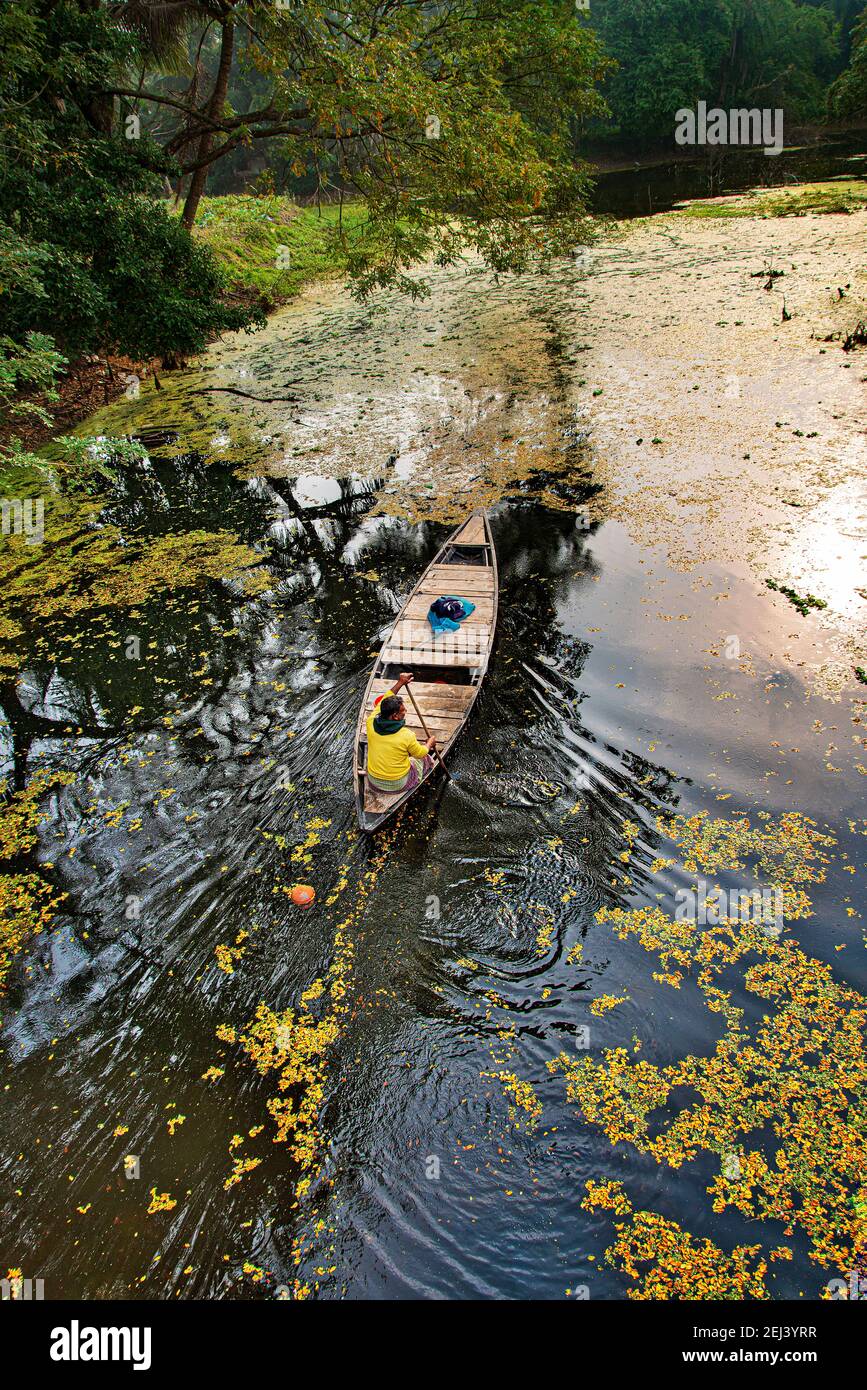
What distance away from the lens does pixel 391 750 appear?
4621 mm

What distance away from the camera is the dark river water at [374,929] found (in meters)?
3.05

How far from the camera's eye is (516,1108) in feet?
10.9

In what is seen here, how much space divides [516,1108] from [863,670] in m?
4.11

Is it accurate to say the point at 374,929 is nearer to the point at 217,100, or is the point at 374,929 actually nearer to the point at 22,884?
the point at 22,884

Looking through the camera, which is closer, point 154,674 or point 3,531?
point 154,674

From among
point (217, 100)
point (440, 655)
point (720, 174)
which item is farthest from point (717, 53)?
point (440, 655)

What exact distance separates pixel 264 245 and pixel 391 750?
18.8 meters

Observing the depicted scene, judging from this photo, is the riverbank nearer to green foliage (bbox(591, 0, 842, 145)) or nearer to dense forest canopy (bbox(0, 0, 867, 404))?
dense forest canopy (bbox(0, 0, 867, 404))

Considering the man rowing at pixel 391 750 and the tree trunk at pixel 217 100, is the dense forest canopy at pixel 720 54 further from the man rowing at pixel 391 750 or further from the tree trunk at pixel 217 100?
the man rowing at pixel 391 750

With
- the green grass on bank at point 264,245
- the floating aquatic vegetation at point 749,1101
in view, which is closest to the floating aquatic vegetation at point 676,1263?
the floating aquatic vegetation at point 749,1101

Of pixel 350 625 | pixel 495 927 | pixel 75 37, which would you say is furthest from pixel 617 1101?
pixel 75 37

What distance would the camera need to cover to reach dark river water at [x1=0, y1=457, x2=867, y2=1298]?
3051mm

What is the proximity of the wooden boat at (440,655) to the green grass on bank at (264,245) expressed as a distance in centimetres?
1189
